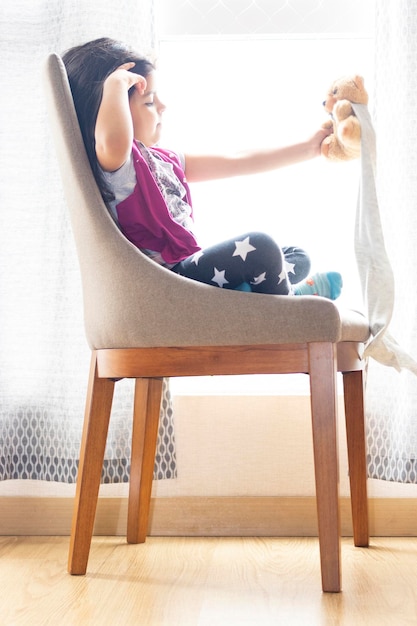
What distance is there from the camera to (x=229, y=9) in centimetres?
186

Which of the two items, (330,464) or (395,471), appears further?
(395,471)

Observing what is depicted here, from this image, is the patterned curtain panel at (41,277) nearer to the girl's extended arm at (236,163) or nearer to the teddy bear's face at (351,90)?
the girl's extended arm at (236,163)

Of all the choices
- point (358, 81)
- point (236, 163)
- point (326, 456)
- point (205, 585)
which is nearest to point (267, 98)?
A: point (236, 163)

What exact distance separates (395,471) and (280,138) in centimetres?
87

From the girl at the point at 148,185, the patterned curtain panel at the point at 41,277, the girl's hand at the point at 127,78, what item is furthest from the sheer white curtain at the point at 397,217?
the girl's hand at the point at 127,78

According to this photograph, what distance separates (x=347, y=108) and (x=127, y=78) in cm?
43

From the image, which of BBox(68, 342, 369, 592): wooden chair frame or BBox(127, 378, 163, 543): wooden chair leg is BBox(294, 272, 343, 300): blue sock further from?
BBox(127, 378, 163, 543): wooden chair leg

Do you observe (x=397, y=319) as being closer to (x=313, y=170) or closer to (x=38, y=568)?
(x=313, y=170)

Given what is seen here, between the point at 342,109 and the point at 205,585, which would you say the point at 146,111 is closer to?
the point at 342,109

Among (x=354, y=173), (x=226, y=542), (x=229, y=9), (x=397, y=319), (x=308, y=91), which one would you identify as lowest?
(x=226, y=542)

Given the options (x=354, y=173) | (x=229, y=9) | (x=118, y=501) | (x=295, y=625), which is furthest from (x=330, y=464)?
(x=229, y=9)

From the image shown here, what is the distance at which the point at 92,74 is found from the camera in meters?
1.35

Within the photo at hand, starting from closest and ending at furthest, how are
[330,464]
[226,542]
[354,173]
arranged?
[330,464], [226,542], [354,173]

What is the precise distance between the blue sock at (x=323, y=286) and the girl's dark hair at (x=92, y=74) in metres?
0.41
